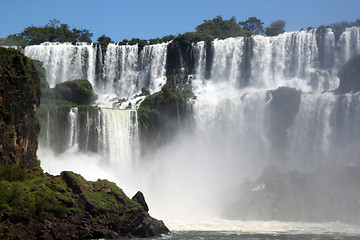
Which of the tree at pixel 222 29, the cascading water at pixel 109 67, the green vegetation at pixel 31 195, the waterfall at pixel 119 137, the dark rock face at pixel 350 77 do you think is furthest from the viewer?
the tree at pixel 222 29

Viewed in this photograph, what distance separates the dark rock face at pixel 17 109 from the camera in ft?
99.4

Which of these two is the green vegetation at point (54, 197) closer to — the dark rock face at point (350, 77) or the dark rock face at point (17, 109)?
the dark rock face at point (17, 109)

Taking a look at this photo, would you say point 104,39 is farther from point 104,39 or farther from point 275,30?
point 275,30

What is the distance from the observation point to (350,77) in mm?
48938

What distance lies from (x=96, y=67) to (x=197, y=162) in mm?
18989

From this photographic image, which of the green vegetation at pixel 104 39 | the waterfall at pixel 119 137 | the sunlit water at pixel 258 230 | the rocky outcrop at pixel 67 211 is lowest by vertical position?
the sunlit water at pixel 258 230

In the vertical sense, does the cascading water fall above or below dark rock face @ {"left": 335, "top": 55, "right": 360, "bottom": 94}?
above

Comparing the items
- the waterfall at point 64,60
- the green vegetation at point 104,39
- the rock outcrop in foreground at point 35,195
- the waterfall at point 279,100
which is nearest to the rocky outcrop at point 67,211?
the rock outcrop in foreground at point 35,195

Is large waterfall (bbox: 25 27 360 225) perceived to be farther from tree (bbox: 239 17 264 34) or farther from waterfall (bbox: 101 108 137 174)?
tree (bbox: 239 17 264 34)

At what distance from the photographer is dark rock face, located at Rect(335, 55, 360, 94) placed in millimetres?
48062

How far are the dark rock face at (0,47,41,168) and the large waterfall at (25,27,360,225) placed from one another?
39.2ft

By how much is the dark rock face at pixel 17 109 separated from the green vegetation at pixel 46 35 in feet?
134

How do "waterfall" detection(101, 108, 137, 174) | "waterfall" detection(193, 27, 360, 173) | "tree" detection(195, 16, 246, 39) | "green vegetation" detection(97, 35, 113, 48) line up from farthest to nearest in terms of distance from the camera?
"tree" detection(195, 16, 246, 39)
"green vegetation" detection(97, 35, 113, 48)
"waterfall" detection(101, 108, 137, 174)
"waterfall" detection(193, 27, 360, 173)

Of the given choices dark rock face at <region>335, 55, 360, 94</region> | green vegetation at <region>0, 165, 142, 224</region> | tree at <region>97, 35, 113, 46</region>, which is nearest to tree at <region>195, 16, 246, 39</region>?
tree at <region>97, 35, 113, 46</region>
